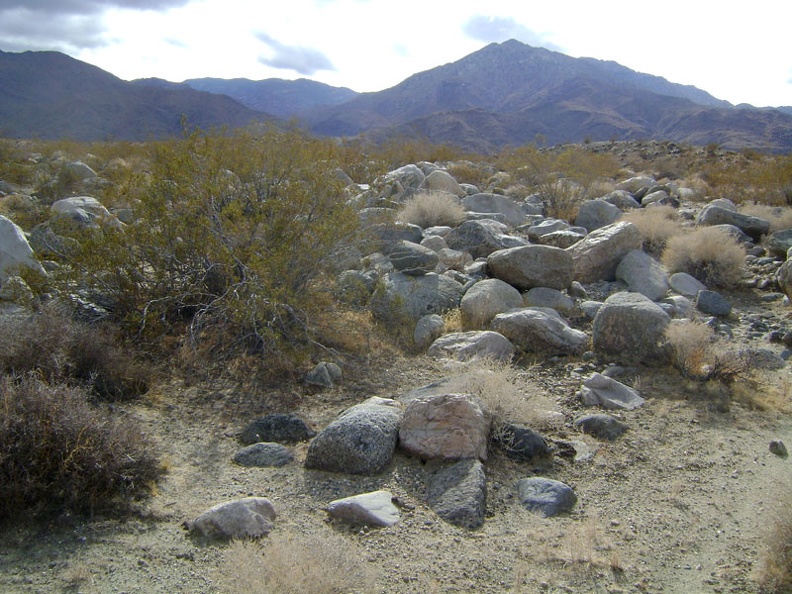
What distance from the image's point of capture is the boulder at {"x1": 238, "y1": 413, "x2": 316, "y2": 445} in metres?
4.56

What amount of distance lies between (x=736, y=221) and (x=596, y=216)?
A: 94.8 inches

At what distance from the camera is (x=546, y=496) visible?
3.92 meters

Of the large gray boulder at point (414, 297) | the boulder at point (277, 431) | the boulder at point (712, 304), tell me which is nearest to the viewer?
the boulder at point (277, 431)

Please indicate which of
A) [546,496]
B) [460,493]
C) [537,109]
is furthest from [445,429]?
[537,109]

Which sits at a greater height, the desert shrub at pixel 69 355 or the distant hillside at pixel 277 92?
the distant hillside at pixel 277 92

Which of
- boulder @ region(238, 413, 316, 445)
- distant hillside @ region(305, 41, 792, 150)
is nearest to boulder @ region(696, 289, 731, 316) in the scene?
boulder @ region(238, 413, 316, 445)

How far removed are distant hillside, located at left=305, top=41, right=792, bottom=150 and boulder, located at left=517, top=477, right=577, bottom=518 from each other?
47.4m

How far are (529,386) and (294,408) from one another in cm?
208

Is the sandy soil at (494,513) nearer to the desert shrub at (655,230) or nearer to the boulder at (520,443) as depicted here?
the boulder at (520,443)

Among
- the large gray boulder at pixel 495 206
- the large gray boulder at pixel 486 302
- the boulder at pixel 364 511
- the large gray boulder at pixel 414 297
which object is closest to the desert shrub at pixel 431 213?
the large gray boulder at pixel 495 206

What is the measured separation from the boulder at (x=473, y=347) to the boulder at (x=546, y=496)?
195cm

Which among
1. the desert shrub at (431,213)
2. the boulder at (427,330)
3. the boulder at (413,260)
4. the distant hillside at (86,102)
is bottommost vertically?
the boulder at (427,330)

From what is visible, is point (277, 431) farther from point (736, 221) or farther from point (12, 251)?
point (736, 221)

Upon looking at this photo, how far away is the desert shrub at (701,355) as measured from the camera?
5.82 meters
